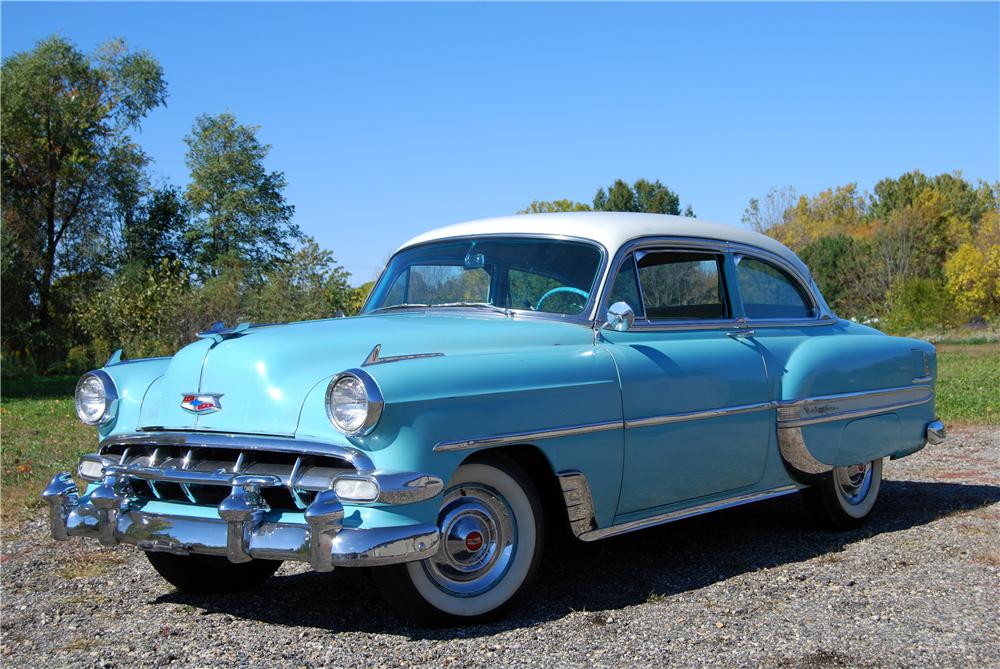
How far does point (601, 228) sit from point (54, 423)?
37.1ft

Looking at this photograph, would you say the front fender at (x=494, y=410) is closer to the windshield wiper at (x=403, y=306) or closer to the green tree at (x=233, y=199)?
the windshield wiper at (x=403, y=306)

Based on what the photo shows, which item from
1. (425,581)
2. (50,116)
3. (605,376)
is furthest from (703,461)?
(50,116)

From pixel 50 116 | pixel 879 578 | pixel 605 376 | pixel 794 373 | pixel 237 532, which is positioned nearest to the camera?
pixel 237 532

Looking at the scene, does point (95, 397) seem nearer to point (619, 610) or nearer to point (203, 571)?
point (203, 571)

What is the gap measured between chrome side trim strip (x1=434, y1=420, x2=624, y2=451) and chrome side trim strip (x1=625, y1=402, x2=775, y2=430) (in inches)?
4.8

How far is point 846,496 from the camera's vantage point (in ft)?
19.6

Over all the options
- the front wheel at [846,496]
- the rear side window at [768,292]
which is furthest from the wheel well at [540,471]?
the front wheel at [846,496]

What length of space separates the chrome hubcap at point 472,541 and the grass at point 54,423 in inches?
167

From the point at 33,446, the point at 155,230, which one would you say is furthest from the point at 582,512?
the point at 155,230

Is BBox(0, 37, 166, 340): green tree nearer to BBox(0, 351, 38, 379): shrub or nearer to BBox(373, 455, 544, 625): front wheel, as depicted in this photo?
BBox(0, 351, 38, 379): shrub

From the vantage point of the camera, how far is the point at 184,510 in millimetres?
3881

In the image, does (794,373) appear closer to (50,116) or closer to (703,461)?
(703,461)

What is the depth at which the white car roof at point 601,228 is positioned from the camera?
16.4 feet

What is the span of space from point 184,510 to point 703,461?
95.2 inches
